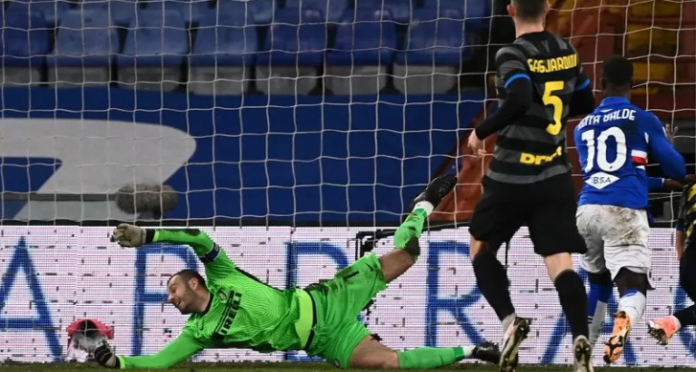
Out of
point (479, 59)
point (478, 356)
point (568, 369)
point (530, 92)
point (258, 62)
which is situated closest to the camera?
point (530, 92)

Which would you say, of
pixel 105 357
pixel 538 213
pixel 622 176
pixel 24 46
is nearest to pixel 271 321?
pixel 105 357

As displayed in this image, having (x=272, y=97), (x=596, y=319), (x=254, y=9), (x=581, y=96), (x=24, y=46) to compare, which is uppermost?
(x=254, y=9)

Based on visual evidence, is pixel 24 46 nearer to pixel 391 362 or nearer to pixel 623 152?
pixel 391 362

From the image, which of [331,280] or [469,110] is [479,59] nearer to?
[469,110]

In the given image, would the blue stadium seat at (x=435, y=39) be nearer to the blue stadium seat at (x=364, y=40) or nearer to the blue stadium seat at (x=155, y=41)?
the blue stadium seat at (x=364, y=40)

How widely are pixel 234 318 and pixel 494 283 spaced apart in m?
1.88

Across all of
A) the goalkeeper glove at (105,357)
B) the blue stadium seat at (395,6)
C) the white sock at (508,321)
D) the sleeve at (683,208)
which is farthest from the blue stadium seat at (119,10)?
the white sock at (508,321)

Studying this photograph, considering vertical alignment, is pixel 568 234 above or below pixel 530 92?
below

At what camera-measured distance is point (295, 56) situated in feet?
40.6

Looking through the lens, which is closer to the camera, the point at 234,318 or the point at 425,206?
the point at 234,318

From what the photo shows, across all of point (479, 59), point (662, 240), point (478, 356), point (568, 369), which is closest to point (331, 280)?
point (478, 356)

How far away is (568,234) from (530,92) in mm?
612

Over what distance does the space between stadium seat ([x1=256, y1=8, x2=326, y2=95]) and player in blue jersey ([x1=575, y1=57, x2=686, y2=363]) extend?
5353 mm

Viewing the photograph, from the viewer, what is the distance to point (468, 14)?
12.0 m
